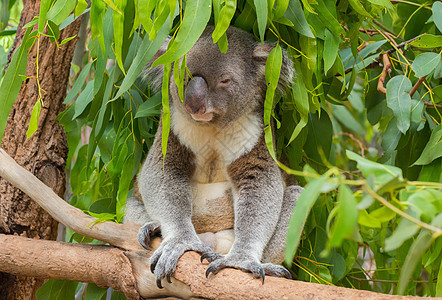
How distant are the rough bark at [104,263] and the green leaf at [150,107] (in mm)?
624

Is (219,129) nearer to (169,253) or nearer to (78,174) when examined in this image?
(169,253)

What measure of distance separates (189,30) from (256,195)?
1132 mm

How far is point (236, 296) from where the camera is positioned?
210cm

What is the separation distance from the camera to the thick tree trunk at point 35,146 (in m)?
3.08

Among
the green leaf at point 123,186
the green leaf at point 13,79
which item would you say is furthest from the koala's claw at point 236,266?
the green leaf at point 13,79

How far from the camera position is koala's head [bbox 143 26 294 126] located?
246 cm

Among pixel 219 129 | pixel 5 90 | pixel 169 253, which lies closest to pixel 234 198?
pixel 219 129

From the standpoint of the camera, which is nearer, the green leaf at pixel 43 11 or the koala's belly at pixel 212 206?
the green leaf at pixel 43 11

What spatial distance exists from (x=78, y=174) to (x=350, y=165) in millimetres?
3298

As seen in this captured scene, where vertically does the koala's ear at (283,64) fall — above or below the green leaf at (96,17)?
below

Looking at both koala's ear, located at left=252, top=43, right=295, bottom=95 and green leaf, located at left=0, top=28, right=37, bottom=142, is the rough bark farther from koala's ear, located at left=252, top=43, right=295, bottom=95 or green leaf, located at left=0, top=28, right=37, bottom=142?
koala's ear, located at left=252, top=43, right=295, bottom=95

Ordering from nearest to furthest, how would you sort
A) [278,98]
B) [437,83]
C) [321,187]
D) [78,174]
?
[321,187] → [278,98] → [437,83] → [78,174]

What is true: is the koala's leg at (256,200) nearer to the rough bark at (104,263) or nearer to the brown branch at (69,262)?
the rough bark at (104,263)

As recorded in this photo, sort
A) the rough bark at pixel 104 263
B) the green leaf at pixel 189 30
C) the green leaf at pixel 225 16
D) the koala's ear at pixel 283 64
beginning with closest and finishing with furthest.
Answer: the green leaf at pixel 189 30 < the green leaf at pixel 225 16 < the rough bark at pixel 104 263 < the koala's ear at pixel 283 64
